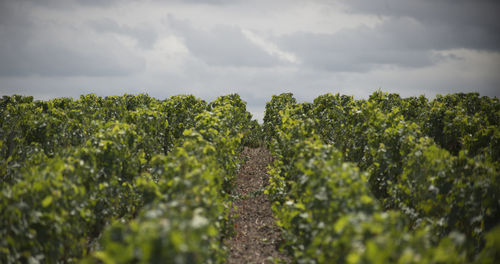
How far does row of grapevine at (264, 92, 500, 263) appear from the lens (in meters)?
2.79

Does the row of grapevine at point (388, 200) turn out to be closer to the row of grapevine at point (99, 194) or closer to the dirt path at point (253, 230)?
the dirt path at point (253, 230)

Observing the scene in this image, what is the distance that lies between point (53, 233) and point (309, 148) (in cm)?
389

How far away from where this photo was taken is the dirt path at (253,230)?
6.12 metres

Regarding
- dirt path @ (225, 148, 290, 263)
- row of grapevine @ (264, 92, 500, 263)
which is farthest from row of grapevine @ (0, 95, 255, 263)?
row of grapevine @ (264, 92, 500, 263)

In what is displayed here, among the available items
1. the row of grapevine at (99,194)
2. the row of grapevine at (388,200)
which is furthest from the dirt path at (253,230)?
the row of grapevine at (99,194)

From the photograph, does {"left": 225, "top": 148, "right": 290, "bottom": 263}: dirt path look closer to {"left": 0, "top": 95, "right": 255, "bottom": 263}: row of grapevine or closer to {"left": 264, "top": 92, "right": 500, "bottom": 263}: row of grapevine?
{"left": 264, "top": 92, "right": 500, "bottom": 263}: row of grapevine

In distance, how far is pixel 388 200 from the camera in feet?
22.2

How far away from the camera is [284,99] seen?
58.6 ft

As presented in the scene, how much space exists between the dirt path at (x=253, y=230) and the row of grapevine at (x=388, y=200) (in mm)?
650

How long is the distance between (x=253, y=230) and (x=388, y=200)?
9.71 ft

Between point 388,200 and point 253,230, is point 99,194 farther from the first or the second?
point 388,200

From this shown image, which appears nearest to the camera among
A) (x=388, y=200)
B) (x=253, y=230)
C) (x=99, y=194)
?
(x=99, y=194)

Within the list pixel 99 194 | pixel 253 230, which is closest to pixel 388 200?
pixel 253 230

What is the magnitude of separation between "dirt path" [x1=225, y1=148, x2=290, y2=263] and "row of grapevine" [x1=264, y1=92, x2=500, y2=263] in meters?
0.65
